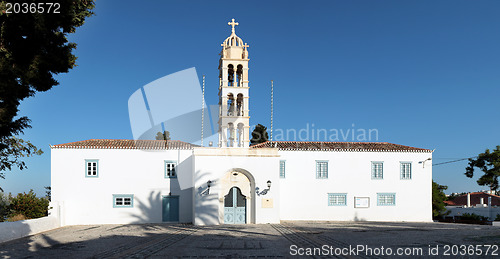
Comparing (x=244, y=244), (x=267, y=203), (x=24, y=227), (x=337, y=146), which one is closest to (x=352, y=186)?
(x=337, y=146)

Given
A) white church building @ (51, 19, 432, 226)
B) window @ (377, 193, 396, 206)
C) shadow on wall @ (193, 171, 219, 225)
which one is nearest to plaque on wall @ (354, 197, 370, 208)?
white church building @ (51, 19, 432, 226)

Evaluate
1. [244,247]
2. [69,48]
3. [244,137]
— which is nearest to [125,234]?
[244,247]

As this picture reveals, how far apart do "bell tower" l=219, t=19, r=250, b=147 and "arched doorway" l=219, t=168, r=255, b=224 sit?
3266 millimetres

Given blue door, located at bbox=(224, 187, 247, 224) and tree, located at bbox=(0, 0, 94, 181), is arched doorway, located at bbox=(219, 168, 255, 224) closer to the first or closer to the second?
blue door, located at bbox=(224, 187, 247, 224)

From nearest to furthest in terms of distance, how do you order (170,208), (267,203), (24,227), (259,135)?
(24,227), (267,203), (170,208), (259,135)

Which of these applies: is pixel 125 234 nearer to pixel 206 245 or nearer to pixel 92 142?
pixel 206 245

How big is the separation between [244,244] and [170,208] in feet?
37.9

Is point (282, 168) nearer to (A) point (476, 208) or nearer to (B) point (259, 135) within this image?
(B) point (259, 135)

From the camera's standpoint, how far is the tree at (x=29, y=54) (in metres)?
14.9

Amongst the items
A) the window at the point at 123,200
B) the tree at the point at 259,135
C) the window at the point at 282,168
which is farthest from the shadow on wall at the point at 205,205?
the tree at the point at 259,135

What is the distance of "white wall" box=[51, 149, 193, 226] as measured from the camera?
83.1 ft

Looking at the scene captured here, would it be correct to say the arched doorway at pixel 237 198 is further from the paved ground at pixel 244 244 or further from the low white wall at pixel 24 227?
the low white wall at pixel 24 227

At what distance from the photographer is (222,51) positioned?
27906 mm

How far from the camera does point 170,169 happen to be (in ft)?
86.6
